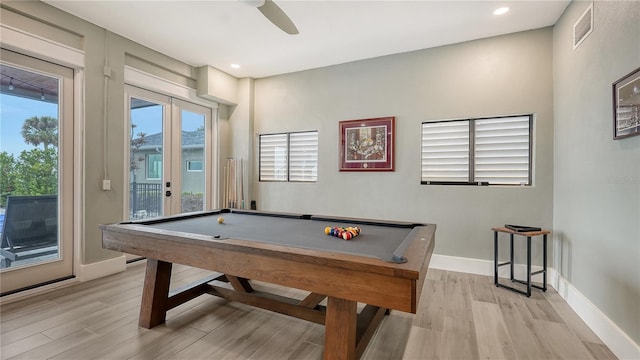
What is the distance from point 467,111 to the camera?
3.41m

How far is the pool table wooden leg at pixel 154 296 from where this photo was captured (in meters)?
2.09

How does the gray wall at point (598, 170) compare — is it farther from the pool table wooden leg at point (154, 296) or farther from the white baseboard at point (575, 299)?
the pool table wooden leg at point (154, 296)

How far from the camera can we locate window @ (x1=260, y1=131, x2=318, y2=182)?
14.4 ft

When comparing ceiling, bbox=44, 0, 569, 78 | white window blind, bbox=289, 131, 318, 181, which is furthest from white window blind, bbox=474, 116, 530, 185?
white window blind, bbox=289, 131, 318, 181

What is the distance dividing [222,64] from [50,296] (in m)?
3.36

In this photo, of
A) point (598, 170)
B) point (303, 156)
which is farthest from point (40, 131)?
point (598, 170)

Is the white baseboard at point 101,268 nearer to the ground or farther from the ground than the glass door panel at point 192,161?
nearer to the ground

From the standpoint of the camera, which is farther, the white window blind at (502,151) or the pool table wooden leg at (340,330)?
the white window blind at (502,151)

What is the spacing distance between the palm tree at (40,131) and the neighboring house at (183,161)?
2.74 ft

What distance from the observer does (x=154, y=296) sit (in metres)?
2.09

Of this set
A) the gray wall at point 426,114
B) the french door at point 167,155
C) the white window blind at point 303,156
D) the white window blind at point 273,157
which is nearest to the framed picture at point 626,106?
the gray wall at point 426,114

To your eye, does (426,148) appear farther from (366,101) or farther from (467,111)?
(366,101)

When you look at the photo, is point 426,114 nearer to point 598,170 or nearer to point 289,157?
point 598,170

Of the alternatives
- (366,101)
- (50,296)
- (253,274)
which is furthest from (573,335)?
(50,296)
